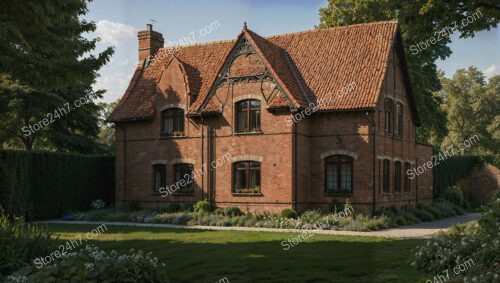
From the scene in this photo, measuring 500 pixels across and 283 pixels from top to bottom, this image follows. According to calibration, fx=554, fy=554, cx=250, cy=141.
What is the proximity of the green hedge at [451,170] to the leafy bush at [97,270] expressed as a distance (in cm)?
2866

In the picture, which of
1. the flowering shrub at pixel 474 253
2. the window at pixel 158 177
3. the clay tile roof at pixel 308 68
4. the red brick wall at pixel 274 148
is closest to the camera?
the flowering shrub at pixel 474 253

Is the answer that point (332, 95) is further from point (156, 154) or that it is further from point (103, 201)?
point (103, 201)

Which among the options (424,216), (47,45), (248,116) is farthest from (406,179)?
(47,45)

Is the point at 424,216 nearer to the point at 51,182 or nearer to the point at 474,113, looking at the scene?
the point at 51,182

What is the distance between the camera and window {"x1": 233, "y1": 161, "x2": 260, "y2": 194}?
2703 centimetres

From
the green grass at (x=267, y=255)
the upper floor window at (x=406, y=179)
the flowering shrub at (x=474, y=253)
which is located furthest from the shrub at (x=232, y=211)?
the flowering shrub at (x=474, y=253)

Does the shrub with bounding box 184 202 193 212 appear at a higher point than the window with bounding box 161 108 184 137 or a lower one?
lower

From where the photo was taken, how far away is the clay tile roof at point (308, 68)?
86.9 feet

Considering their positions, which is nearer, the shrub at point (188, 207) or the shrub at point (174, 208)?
the shrub at point (188, 207)

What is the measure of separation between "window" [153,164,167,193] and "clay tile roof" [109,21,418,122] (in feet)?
9.23

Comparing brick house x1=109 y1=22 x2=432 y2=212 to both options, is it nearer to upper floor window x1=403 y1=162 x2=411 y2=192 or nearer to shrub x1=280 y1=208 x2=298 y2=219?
upper floor window x1=403 y1=162 x2=411 y2=192

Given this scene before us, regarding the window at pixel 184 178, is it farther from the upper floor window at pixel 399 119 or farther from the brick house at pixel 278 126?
the upper floor window at pixel 399 119

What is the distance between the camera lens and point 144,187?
30641mm

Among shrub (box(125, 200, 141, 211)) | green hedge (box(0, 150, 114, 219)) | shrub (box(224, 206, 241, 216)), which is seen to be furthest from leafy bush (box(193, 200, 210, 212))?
green hedge (box(0, 150, 114, 219))
